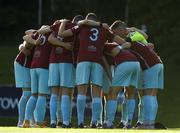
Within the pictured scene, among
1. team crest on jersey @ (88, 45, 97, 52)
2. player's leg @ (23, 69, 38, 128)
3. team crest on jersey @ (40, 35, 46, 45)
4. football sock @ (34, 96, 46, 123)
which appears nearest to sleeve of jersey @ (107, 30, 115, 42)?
team crest on jersey @ (88, 45, 97, 52)

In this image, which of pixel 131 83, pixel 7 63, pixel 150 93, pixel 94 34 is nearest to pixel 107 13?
pixel 7 63

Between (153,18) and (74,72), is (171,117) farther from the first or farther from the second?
(74,72)

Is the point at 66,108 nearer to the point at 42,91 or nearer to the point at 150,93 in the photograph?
the point at 42,91

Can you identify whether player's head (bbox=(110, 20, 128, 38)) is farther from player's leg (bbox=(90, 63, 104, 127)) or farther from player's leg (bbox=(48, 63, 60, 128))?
player's leg (bbox=(48, 63, 60, 128))

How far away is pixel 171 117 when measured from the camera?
84.3 ft

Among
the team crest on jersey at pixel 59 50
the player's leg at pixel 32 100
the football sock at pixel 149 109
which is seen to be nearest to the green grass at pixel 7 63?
the player's leg at pixel 32 100

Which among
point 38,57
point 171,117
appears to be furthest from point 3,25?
point 38,57

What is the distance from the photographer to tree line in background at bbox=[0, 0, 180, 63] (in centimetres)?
3178

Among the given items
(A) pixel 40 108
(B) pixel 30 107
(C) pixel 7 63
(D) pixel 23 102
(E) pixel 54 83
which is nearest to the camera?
(E) pixel 54 83

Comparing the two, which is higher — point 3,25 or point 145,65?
point 3,25

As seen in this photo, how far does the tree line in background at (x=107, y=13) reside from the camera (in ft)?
104

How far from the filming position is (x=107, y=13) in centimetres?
3691

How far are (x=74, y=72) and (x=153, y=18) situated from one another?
58.0ft

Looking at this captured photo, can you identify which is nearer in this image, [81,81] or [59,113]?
[81,81]
